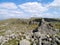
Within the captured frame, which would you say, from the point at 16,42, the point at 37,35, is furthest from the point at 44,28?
the point at 16,42

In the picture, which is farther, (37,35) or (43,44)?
(37,35)

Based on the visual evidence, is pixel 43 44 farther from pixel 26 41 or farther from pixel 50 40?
pixel 26 41

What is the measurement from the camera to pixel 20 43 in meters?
66.2

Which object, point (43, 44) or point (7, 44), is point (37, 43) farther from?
point (7, 44)

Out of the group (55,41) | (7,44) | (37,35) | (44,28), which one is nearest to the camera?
(55,41)

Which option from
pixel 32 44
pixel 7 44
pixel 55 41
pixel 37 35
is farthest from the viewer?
pixel 37 35

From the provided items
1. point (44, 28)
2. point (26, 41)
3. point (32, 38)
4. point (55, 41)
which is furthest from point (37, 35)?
point (44, 28)

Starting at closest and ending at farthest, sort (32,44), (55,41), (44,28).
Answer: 1. (55,41)
2. (32,44)
3. (44,28)

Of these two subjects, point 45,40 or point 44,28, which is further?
point 44,28

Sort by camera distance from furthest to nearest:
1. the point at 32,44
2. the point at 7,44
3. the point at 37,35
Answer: the point at 37,35 → the point at 7,44 → the point at 32,44

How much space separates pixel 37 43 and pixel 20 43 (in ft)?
26.5

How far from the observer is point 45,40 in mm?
64188

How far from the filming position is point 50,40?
62.2 m

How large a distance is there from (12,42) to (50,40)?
62.6 feet
